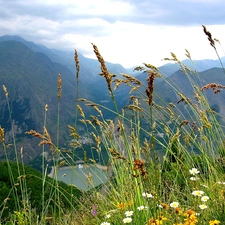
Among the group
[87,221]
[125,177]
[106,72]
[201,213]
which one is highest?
[106,72]

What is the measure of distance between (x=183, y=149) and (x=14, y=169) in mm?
15588

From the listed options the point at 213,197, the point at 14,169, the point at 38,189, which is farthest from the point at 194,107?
the point at 14,169

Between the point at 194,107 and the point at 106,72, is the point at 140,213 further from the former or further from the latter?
the point at 194,107

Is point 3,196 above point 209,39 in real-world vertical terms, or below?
below

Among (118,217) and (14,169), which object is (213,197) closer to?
(118,217)

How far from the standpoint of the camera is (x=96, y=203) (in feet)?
14.2

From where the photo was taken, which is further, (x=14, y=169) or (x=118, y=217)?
(x=14, y=169)

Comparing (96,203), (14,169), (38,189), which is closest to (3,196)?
(38,189)

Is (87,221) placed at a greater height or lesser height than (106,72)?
lesser

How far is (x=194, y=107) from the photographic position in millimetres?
3988

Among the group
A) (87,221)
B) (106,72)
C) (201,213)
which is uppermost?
(106,72)

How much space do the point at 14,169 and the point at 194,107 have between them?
15.8 meters

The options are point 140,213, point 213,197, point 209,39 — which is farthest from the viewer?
point 209,39

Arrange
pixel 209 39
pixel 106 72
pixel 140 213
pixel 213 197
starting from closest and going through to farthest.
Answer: pixel 106 72 → pixel 140 213 → pixel 213 197 → pixel 209 39
